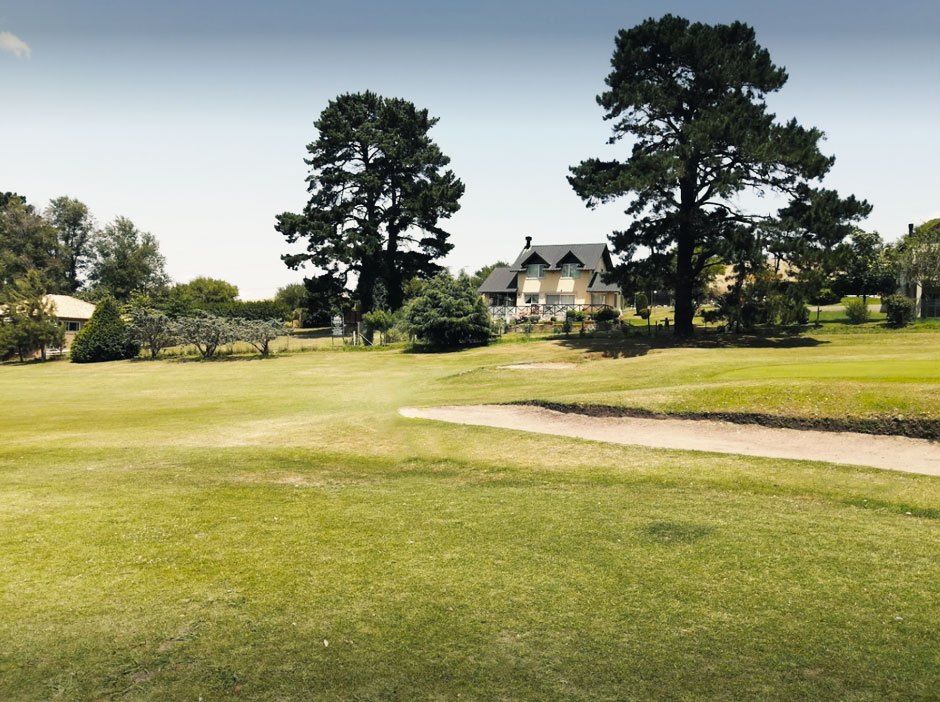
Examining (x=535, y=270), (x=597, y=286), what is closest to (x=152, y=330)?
(x=535, y=270)

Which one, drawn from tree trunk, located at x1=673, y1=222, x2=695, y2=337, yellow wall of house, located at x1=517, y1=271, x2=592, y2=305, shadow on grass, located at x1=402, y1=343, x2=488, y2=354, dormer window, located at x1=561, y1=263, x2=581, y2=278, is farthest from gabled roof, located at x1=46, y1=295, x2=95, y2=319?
tree trunk, located at x1=673, y1=222, x2=695, y2=337

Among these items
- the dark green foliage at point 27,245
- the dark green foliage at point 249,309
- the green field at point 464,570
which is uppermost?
the dark green foliage at point 27,245

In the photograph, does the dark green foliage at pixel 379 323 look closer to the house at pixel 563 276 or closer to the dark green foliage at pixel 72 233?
the house at pixel 563 276

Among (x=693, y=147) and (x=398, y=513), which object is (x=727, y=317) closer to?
(x=693, y=147)

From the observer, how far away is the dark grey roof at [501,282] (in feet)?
284

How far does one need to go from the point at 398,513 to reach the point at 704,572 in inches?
204

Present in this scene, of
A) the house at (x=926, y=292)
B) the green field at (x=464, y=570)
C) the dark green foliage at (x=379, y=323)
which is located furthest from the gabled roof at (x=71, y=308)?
the house at (x=926, y=292)

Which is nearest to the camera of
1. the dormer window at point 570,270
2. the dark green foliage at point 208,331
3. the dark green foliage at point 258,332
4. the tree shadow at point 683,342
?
the tree shadow at point 683,342

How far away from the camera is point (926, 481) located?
44.3 feet

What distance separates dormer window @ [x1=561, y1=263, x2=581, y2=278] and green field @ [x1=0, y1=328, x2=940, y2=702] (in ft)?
197

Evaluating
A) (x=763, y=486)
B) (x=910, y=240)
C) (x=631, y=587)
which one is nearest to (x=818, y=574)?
(x=631, y=587)

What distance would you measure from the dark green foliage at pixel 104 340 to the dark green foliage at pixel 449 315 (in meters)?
28.2

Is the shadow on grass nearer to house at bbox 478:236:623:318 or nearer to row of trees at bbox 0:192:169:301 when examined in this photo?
house at bbox 478:236:623:318

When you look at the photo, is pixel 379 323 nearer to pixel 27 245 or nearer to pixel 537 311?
pixel 537 311
